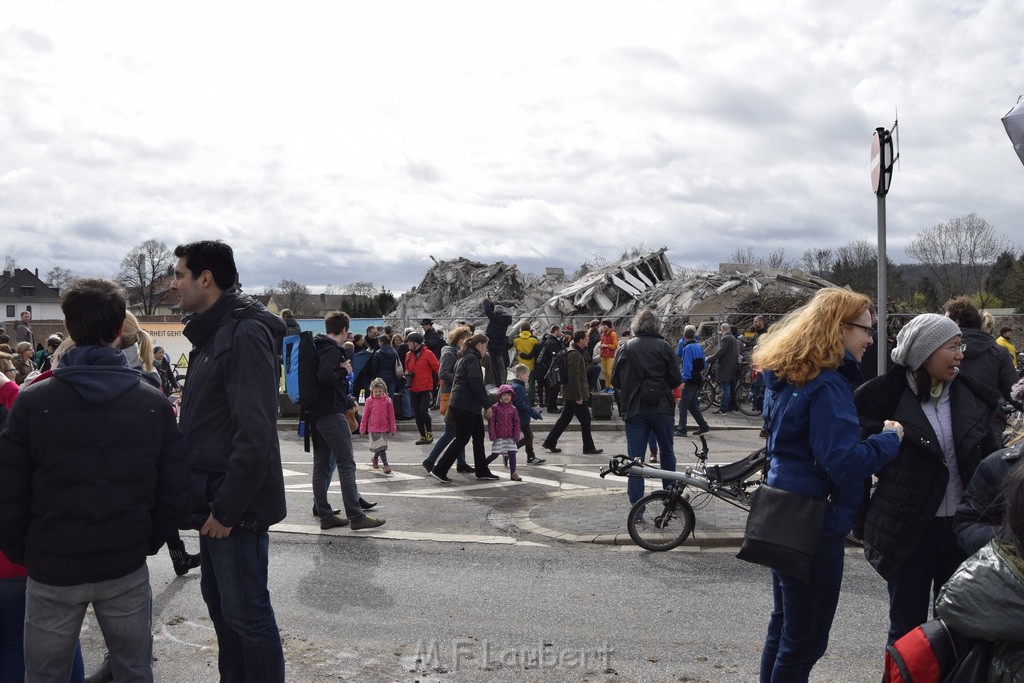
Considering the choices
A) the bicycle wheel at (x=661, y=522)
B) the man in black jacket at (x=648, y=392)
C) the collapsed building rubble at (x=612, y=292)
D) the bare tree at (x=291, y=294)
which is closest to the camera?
the bicycle wheel at (x=661, y=522)

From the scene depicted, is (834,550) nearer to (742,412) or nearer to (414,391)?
(414,391)

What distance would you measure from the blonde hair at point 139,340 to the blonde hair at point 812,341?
3186mm

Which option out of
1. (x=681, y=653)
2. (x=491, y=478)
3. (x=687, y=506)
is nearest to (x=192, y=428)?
(x=681, y=653)

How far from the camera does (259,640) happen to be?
3740mm

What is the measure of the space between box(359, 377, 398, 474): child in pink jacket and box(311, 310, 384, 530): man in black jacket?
3.08 meters

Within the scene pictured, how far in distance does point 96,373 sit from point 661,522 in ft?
17.7

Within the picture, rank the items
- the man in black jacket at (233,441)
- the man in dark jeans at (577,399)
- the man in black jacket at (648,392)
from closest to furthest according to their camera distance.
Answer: the man in black jacket at (233,441)
the man in black jacket at (648,392)
the man in dark jeans at (577,399)

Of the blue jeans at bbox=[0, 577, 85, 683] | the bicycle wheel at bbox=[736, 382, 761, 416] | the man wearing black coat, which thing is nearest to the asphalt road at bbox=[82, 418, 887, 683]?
the blue jeans at bbox=[0, 577, 85, 683]

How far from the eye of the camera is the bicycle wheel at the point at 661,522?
25.2 ft

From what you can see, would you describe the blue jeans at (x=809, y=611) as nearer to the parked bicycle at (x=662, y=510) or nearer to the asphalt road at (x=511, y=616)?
the asphalt road at (x=511, y=616)

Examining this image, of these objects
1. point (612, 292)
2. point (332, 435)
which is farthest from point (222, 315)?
point (612, 292)

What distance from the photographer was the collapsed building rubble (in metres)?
26.4

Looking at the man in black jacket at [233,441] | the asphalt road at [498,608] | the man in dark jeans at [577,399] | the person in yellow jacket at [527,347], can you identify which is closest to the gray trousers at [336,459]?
the asphalt road at [498,608]

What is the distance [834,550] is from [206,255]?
9.34ft
